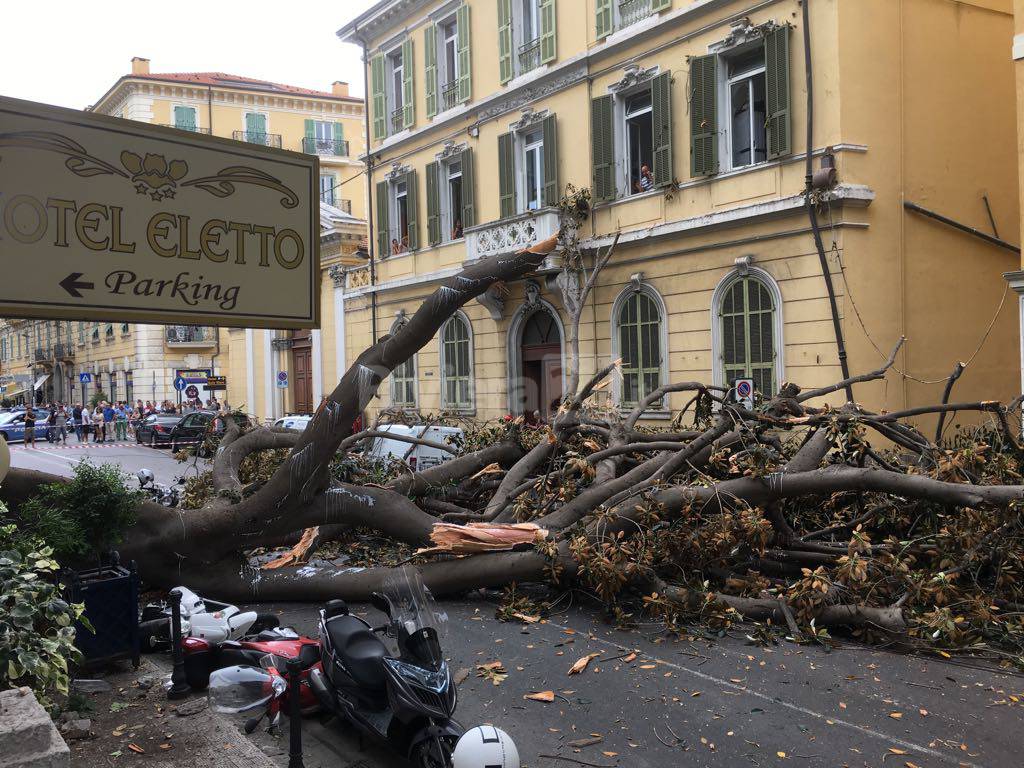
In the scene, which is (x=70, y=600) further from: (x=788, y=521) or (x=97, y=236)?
(x=788, y=521)

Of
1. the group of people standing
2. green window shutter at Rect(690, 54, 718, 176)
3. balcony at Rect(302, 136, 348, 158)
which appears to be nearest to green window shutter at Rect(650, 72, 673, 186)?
green window shutter at Rect(690, 54, 718, 176)

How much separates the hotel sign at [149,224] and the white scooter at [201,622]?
124 inches

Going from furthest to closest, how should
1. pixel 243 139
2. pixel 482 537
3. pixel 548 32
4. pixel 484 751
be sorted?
pixel 243 139 → pixel 548 32 → pixel 482 537 → pixel 484 751

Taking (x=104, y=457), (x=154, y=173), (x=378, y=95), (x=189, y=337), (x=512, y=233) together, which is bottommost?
(x=104, y=457)

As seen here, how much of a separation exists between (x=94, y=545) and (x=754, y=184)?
41.7 feet

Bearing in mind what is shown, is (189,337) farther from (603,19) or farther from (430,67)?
(603,19)

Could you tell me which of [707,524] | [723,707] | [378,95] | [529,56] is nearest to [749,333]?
[529,56]

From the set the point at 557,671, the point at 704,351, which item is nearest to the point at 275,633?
the point at 557,671

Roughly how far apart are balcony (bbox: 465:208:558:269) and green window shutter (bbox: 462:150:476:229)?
1.11 m

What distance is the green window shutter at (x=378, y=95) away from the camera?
83.4ft

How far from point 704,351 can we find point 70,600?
12786 mm

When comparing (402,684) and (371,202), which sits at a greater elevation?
(371,202)

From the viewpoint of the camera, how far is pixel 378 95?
25547 millimetres

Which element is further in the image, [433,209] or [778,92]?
[433,209]
